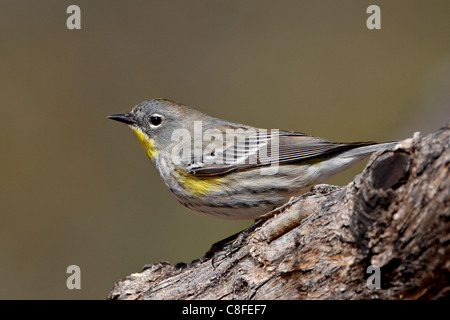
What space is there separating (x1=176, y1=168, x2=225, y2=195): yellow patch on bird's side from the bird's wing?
5cm

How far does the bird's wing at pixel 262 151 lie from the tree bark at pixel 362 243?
3.25 feet

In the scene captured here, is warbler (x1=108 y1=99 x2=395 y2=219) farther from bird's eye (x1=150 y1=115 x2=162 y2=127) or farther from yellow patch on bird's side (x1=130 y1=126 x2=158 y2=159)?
bird's eye (x1=150 y1=115 x2=162 y2=127)

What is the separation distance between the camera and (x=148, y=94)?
8906 mm

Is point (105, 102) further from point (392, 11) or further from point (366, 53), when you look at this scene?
point (392, 11)

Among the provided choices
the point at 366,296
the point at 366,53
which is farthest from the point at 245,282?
the point at 366,53

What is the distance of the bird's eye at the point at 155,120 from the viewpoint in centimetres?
559

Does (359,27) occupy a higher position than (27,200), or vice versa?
(359,27)

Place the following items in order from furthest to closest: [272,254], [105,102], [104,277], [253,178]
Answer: [105,102] → [104,277] → [253,178] → [272,254]

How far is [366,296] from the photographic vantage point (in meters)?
2.88

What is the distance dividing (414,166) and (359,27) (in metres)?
7.58

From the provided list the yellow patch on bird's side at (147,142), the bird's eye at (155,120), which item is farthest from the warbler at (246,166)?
the bird's eye at (155,120)

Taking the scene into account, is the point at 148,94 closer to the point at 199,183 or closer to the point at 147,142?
the point at 147,142

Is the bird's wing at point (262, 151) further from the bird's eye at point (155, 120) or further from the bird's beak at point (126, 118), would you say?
the bird's beak at point (126, 118)
